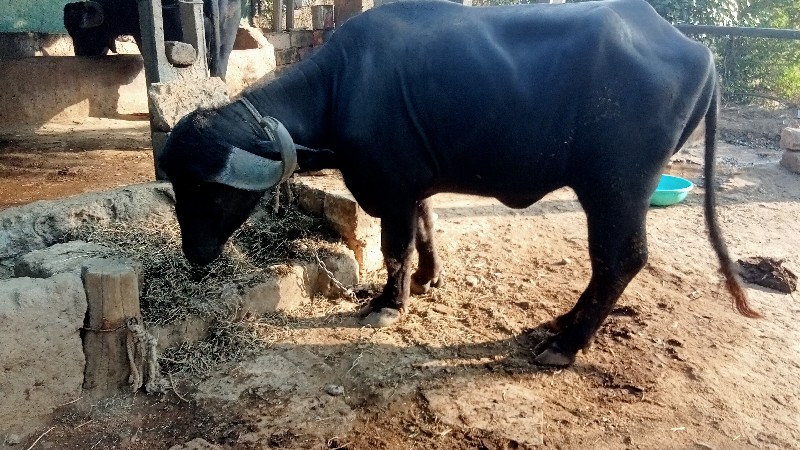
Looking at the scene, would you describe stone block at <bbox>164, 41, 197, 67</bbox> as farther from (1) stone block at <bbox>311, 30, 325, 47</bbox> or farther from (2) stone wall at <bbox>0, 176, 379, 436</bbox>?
(1) stone block at <bbox>311, 30, 325, 47</bbox>

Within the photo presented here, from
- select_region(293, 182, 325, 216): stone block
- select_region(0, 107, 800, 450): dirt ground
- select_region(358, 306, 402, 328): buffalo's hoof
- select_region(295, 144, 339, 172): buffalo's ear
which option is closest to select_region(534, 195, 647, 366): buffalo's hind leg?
select_region(0, 107, 800, 450): dirt ground

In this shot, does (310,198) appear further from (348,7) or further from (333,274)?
(348,7)

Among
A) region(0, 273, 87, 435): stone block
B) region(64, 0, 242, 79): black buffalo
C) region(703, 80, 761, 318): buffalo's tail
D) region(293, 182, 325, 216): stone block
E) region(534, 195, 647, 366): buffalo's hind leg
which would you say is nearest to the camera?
region(0, 273, 87, 435): stone block

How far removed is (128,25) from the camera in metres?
8.43

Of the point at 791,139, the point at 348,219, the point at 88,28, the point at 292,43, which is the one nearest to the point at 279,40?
the point at 292,43

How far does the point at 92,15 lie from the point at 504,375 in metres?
7.56

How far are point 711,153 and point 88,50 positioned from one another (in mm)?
8361

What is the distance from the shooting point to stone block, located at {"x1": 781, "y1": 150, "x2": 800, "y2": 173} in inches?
300

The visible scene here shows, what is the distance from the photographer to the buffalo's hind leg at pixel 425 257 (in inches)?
170

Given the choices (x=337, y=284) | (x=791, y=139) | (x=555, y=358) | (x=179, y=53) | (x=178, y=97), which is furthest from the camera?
(x=791, y=139)

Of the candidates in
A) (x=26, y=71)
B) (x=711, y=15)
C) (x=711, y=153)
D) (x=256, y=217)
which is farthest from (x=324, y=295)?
(x=711, y=15)

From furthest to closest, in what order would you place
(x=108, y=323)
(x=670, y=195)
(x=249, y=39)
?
1. (x=249, y=39)
2. (x=670, y=195)
3. (x=108, y=323)

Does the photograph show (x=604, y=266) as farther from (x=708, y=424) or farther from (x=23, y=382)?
(x=23, y=382)

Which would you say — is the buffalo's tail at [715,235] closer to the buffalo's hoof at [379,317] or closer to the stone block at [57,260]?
the buffalo's hoof at [379,317]
